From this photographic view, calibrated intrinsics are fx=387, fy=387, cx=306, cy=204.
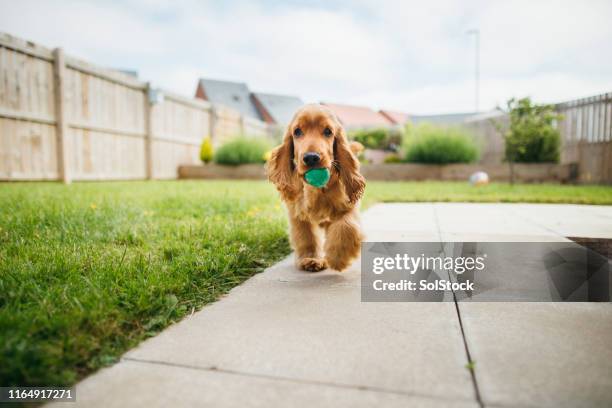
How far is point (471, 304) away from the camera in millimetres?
1611

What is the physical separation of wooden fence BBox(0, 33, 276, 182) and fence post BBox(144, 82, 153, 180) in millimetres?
27

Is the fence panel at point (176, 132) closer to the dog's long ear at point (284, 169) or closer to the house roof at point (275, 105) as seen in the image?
the dog's long ear at point (284, 169)

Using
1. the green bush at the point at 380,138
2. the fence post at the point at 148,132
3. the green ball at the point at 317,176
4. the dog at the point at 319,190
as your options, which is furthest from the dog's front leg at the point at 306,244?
the green bush at the point at 380,138

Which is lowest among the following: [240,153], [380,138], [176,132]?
[240,153]

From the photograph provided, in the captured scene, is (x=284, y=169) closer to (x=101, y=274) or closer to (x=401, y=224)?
(x=101, y=274)

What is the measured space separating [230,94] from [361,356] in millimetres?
35484

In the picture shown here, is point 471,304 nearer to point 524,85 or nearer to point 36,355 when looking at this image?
point 36,355

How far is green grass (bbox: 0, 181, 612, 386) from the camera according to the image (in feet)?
3.66

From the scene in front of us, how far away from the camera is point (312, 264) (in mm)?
2297

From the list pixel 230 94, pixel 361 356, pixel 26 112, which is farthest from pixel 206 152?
pixel 230 94

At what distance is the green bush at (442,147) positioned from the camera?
36.9ft

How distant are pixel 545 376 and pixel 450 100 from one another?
667 inches

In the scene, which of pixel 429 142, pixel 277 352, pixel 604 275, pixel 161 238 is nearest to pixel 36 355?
pixel 277 352

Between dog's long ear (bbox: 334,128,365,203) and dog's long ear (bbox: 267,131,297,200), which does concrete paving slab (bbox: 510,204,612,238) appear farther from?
dog's long ear (bbox: 267,131,297,200)
